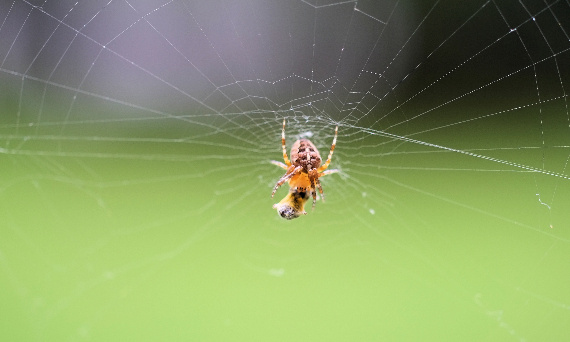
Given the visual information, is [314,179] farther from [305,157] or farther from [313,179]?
[305,157]

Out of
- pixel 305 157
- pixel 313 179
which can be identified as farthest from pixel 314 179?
pixel 305 157

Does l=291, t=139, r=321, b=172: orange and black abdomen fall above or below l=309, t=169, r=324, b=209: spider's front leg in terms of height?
above

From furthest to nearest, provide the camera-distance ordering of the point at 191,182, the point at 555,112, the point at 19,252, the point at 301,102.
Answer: the point at 191,182 → the point at 555,112 → the point at 19,252 → the point at 301,102

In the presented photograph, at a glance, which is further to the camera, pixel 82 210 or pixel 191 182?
pixel 191 182

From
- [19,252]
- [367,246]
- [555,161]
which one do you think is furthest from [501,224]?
[19,252]

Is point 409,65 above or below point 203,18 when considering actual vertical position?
below

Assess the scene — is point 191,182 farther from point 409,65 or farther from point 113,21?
point 409,65

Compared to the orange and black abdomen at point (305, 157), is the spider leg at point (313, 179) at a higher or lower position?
lower

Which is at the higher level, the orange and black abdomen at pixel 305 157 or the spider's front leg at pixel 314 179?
the orange and black abdomen at pixel 305 157

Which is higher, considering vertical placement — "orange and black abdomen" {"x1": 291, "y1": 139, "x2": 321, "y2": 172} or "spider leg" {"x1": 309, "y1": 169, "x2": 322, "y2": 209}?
"orange and black abdomen" {"x1": 291, "y1": 139, "x2": 321, "y2": 172}

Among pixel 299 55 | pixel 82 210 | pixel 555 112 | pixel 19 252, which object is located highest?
pixel 299 55

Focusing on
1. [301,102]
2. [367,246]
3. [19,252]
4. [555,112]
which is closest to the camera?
[301,102]
